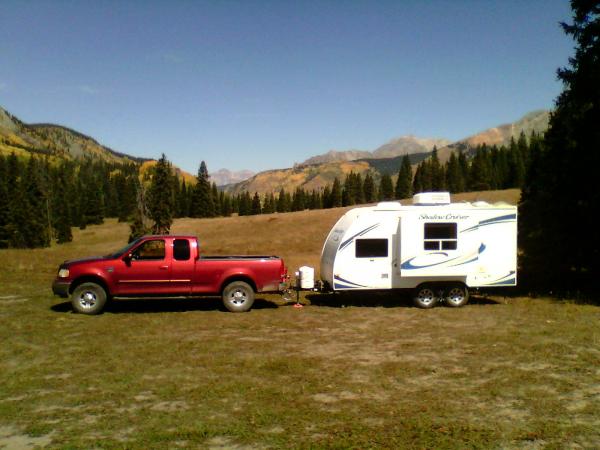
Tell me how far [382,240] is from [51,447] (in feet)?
38.7

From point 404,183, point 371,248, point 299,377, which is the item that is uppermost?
point 404,183

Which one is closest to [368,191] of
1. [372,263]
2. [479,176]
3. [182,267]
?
[479,176]

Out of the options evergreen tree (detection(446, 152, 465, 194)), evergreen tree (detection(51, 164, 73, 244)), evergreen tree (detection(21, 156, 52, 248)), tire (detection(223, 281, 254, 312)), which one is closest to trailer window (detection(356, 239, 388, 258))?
tire (detection(223, 281, 254, 312))

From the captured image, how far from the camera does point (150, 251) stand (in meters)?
14.2

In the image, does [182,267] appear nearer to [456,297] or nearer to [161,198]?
[456,297]

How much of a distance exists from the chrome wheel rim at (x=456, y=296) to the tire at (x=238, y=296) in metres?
6.72

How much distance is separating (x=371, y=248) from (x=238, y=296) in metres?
4.74

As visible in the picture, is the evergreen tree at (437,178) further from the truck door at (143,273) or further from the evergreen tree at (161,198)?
the truck door at (143,273)

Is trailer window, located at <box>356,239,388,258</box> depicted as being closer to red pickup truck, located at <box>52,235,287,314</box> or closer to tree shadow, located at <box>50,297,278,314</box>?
red pickup truck, located at <box>52,235,287,314</box>

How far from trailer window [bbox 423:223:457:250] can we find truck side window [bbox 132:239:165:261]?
855 cm

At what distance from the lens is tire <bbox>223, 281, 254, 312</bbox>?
14305 millimetres

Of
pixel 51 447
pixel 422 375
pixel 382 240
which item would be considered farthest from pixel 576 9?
pixel 51 447

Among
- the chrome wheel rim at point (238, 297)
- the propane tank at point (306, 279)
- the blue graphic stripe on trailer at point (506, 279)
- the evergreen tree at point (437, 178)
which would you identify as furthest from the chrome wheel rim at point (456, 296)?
the evergreen tree at point (437, 178)

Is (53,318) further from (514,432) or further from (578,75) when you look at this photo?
(578,75)
